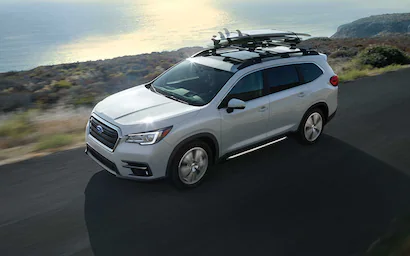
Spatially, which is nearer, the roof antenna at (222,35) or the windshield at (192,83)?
the windshield at (192,83)

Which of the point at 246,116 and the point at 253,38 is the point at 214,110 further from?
the point at 253,38

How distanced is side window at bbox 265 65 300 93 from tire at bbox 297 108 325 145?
0.69m

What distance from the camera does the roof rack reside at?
21.5 ft

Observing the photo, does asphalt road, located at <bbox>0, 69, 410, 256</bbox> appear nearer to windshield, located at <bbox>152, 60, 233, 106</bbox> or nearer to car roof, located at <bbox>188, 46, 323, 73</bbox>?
windshield, located at <bbox>152, 60, 233, 106</bbox>

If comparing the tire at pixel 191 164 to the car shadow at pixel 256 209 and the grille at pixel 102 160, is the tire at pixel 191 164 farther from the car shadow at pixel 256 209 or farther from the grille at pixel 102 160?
the grille at pixel 102 160

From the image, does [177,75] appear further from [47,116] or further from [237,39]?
[47,116]

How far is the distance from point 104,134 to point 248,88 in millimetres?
2245

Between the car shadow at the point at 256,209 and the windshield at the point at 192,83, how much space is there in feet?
4.13

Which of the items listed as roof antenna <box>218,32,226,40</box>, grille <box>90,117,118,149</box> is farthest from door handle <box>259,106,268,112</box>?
grille <box>90,117,118,149</box>

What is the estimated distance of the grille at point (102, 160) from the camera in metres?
5.12

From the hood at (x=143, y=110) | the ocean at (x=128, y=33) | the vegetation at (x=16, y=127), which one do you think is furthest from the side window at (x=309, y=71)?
the vegetation at (x=16, y=127)

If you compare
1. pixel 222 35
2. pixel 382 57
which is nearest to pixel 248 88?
pixel 222 35

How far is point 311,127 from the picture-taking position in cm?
703

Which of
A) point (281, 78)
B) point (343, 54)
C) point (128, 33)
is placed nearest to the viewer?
point (281, 78)
